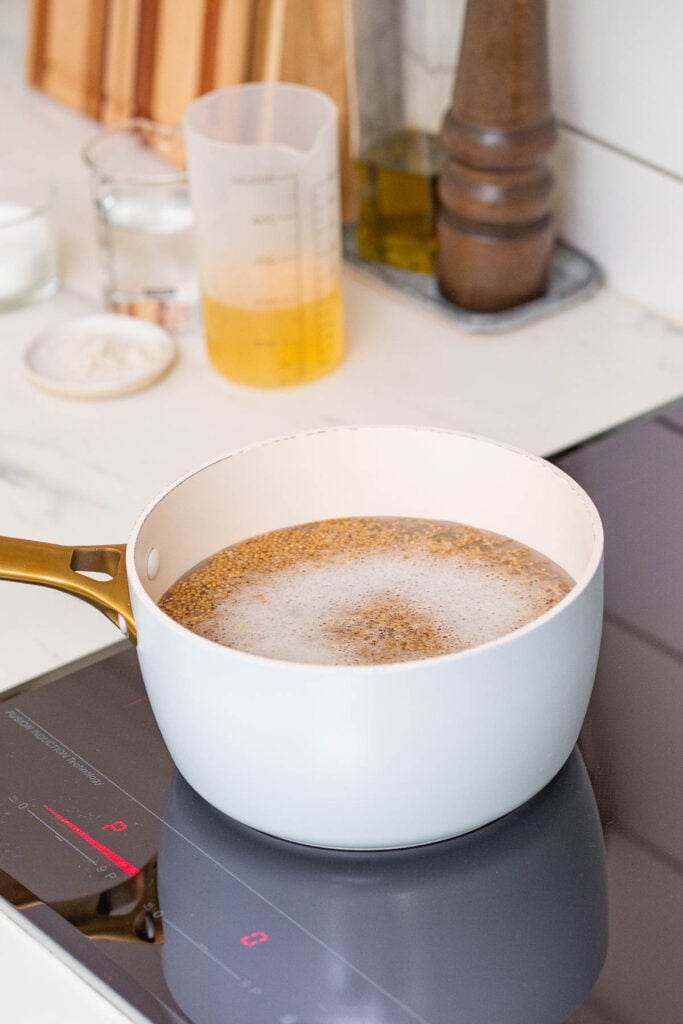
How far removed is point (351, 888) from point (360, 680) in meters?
0.12

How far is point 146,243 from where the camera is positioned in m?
1.08

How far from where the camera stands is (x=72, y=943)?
21.8 inches

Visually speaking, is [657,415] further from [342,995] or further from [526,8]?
[342,995]

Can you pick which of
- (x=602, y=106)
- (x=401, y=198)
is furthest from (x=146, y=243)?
(x=602, y=106)

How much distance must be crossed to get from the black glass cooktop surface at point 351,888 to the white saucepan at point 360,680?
3 centimetres

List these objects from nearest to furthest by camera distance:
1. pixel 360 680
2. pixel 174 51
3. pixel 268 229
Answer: pixel 360 680, pixel 268 229, pixel 174 51

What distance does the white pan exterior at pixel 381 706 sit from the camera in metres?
0.51

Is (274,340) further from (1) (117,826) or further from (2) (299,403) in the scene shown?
(1) (117,826)

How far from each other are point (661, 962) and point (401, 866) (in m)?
0.11

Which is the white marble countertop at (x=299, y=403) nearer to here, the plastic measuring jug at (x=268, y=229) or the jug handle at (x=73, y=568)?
the plastic measuring jug at (x=268, y=229)

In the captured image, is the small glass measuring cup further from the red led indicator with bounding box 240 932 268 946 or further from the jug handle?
the red led indicator with bounding box 240 932 268 946

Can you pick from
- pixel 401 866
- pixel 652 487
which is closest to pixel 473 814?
pixel 401 866

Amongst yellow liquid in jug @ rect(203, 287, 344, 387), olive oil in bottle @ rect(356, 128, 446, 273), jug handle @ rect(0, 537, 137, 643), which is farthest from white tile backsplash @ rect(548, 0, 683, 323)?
jug handle @ rect(0, 537, 137, 643)

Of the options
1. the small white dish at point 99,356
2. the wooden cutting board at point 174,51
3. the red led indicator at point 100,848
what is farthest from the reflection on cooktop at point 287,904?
the wooden cutting board at point 174,51
